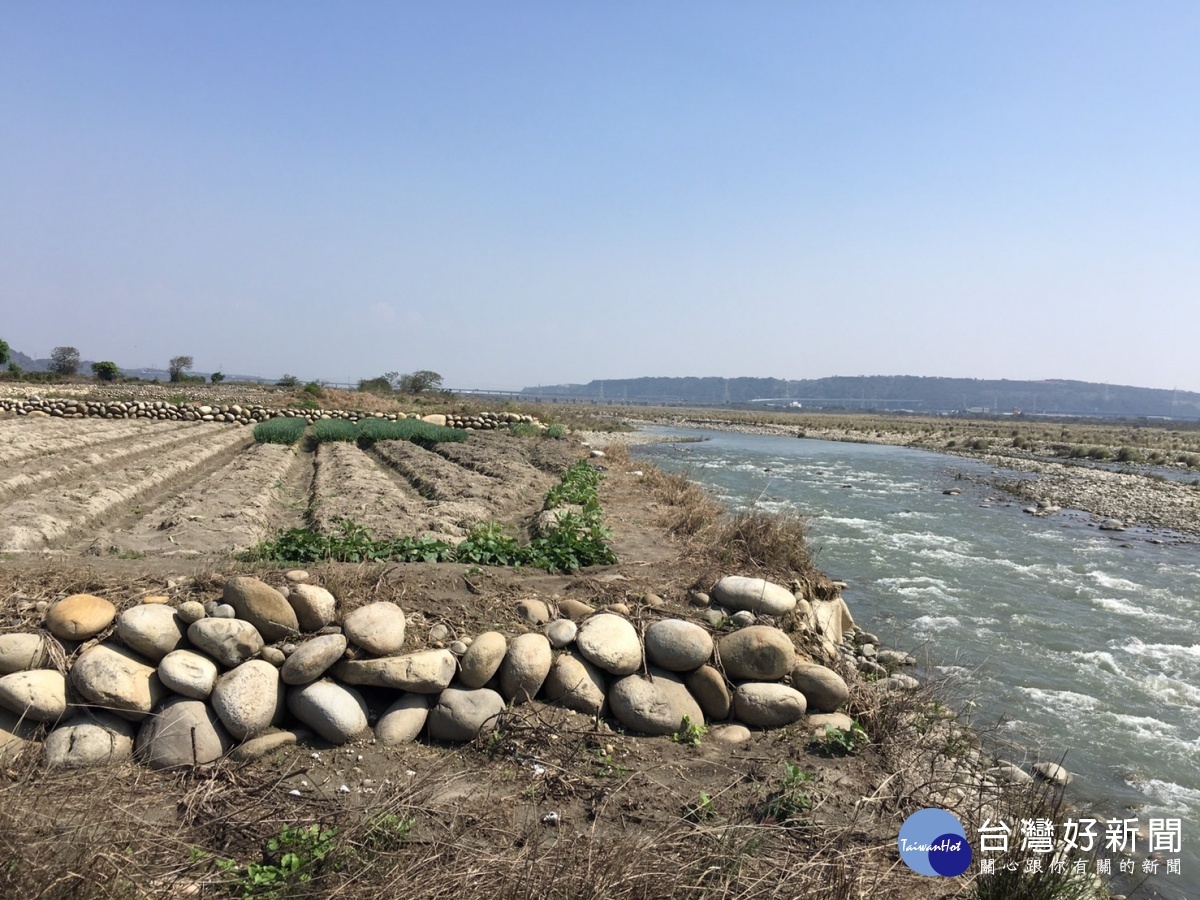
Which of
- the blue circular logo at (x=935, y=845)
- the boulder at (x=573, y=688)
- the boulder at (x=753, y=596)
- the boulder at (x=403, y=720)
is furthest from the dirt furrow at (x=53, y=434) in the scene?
the blue circular logo at (x=935, y=845)

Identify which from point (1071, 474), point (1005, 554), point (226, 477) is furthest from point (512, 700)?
point (1071, 474)

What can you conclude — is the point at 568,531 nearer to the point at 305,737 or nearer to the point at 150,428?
the point at 305,737

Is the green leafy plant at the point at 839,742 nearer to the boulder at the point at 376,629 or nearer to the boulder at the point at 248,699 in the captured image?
the boulder at the point at 376,629

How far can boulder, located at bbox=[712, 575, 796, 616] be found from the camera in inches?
261

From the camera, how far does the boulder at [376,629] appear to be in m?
5.25

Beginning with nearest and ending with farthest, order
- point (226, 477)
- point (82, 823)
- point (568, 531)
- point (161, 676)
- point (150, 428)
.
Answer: point (82, 823) → point (161, 676) → point (568, 531) → point (226, 477) → point (150, 428)

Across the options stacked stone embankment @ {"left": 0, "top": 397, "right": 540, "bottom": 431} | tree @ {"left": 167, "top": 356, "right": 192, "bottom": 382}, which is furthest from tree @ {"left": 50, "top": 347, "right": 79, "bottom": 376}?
A: stacked stone embankment @ {"left": 0, "top": 397, "right": 540, "bottom": 431}

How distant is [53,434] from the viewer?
21516mm

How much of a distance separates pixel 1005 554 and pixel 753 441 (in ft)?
126

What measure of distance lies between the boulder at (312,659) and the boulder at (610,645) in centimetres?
184

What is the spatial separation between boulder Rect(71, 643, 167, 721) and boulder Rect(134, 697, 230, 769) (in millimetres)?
116

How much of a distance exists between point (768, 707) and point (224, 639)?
162 inches

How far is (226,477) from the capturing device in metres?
15.3

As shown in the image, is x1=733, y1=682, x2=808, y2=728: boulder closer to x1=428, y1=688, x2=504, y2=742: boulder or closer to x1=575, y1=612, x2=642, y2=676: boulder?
x1=575, y1=612, x2=642, y2=676: boulder
